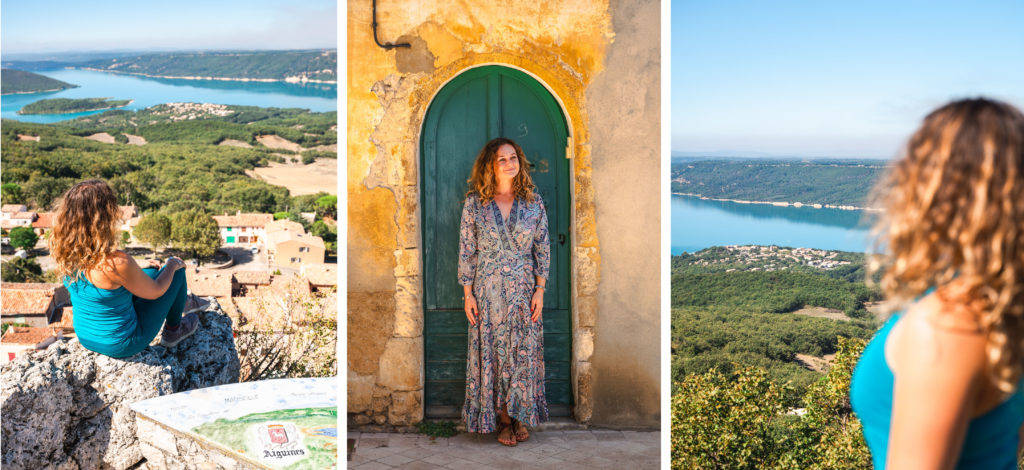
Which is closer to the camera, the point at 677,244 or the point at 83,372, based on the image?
the point at 83,372

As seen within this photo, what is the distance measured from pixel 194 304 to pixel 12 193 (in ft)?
75.2

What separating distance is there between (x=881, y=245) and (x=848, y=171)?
4479 mm

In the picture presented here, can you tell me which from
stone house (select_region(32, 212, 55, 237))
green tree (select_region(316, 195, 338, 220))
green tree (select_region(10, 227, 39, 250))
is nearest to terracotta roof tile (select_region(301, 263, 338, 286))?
green tree (select_region(316, 195, 338, 220))

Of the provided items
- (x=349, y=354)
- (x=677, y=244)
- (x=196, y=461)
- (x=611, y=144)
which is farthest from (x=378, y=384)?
(x=677, y=244)

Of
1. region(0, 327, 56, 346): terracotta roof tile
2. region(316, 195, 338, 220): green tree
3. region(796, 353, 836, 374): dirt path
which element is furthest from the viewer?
region(316, 195, 338, 220): green tree

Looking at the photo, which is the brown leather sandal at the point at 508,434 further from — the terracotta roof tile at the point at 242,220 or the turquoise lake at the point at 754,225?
the terracotta roof tile at the point at 242,220

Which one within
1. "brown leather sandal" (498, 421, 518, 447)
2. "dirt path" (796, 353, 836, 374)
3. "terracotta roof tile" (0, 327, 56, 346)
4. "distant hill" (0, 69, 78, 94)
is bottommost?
"terracotta roof tile" (0, 327, 56, 346)

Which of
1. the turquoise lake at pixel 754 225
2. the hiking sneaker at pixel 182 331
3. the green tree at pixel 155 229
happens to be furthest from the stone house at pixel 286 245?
the hiking sneaker at pixel 182 331

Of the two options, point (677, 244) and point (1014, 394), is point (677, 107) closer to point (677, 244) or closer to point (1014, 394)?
point (677, 244)

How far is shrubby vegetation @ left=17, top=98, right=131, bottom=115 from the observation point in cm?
1457

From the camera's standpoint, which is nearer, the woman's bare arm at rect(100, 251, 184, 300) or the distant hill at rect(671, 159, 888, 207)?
the woman's bare arm at rect(100, 251, 184, 300)

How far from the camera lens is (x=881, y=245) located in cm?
112

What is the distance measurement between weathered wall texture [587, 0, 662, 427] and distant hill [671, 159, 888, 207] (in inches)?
63.6

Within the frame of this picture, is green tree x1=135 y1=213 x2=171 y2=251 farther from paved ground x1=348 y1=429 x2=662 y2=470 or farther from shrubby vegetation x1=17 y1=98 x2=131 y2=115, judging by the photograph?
paved ground x1=348 y1=429 x2=662 y2=470
